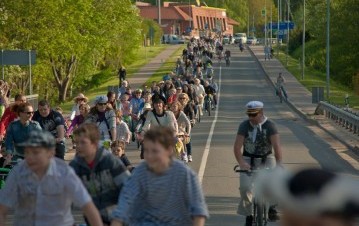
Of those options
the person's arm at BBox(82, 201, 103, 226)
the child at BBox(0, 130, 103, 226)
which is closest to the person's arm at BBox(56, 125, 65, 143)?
the child at BBox(0, 130, 103, 226)

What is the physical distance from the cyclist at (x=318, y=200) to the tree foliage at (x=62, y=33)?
2183 inches

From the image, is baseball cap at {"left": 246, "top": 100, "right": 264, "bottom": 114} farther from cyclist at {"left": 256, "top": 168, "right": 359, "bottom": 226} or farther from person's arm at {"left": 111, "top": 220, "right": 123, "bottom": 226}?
cyclist at {"left": 256, "top": 168, "right": 359, "bottom": 226}

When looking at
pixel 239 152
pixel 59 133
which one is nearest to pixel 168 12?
pixel 59 133

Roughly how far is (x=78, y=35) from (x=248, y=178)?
51.5 metres

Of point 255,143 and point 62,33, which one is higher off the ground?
point 255,143

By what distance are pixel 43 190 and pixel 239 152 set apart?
554 cm

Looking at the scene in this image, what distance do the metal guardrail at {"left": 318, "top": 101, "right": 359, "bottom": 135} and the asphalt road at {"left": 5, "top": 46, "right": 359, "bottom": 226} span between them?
0.85m

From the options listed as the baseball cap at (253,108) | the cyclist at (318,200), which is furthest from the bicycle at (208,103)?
the cyclist at (318,200)

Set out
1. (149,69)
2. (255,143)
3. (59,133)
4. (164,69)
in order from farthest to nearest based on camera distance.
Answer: (149,69) < (164,69) < (59,133) < (255,143)

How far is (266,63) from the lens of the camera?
318 feet

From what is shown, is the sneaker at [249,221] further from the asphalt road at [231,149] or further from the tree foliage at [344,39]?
the tree foliage at [344,39]

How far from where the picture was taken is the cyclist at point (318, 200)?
2588 millimetres

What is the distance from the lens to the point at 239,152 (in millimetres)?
12258

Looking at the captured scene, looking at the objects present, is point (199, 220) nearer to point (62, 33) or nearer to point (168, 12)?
point (62, 33)
